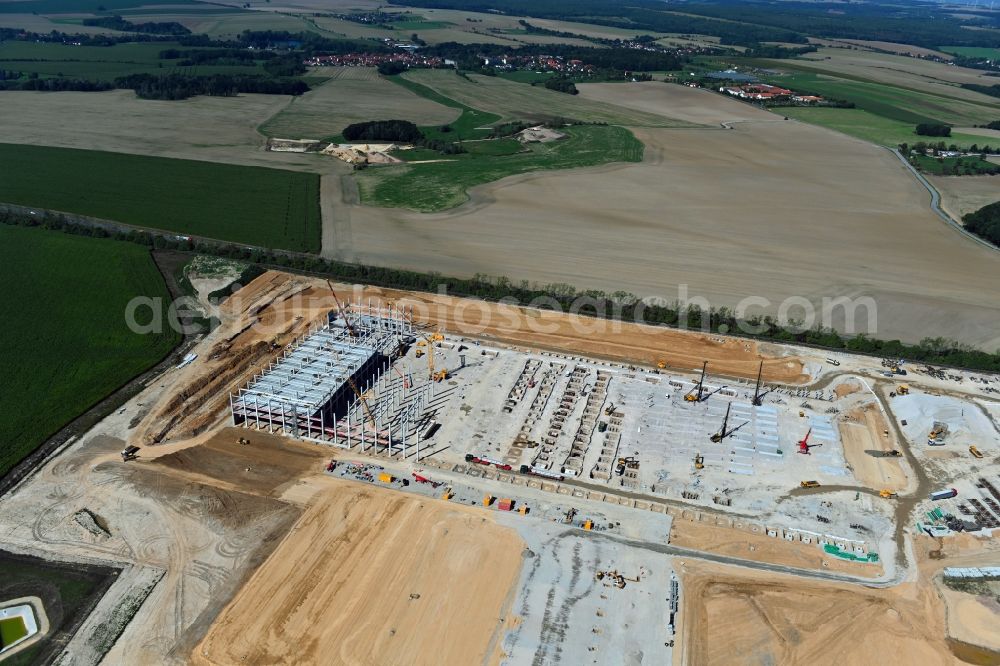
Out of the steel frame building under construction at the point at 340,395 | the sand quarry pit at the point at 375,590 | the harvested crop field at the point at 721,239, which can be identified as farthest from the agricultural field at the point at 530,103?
the sand quarry pit at the point at 375,590

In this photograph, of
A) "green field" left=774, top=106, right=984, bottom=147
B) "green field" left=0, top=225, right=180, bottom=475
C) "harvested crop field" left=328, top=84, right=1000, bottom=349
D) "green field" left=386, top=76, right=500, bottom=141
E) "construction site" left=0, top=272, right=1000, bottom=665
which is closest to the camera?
"construction site" left=0, top=272, right=1000, bottom=665

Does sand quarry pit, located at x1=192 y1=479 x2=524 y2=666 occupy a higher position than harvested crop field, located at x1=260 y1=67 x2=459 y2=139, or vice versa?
harvested crop field, located at x1=260 y1=67 x2=459 y2=139

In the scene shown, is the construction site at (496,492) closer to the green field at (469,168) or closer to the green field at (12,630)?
the green field at (12,630)

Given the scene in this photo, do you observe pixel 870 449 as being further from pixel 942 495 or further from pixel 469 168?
pixel 469 168

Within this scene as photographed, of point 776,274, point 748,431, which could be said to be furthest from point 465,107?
point 748,431

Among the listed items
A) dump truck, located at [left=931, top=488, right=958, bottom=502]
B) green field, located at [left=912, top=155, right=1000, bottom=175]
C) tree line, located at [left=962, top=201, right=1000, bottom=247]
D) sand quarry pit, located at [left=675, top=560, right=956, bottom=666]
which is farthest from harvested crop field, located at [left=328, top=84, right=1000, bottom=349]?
sand quarry pit, located at [left=675, top=560, right=956, bottom=666]

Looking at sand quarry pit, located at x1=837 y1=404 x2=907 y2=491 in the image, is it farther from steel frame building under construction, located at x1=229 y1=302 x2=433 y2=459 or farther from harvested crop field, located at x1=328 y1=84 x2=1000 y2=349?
steel frame building under construction, located at x1=229 y1=302 x2=433 y2=459

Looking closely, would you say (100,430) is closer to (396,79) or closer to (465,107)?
(465,107)
